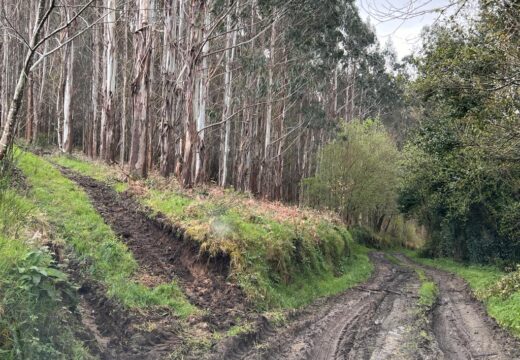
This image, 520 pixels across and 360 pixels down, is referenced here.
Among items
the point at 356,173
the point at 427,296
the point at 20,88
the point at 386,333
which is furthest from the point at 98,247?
the point at 356,173

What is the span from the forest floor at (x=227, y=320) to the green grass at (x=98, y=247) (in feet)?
0.60

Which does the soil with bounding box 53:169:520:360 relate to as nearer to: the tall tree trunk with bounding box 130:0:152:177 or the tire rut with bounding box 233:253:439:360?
the tire rut with bounding box 233:253:439:360

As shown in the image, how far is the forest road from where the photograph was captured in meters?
7.96

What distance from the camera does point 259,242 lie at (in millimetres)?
11211

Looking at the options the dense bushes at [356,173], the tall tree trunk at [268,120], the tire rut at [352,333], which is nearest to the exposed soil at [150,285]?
the tire rut at [352,333]

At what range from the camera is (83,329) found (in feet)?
18.9

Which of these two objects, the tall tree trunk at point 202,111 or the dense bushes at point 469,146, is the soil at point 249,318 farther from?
the tall tree trunk at point 202,111

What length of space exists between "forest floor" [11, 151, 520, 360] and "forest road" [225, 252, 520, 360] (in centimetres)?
2

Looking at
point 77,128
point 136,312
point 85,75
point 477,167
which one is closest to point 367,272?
point 477,167

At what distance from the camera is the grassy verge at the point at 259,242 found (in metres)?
10.3

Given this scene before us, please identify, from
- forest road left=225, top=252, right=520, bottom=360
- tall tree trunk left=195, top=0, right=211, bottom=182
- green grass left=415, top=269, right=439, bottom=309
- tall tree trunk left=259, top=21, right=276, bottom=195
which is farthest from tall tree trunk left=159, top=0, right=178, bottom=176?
green grass left=415, top=269, right=439, bottom=309

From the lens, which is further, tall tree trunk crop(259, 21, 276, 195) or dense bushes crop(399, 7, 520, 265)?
tall tree trunk crop(259, 21, 276, 195)

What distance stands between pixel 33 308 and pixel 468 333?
9093 mm

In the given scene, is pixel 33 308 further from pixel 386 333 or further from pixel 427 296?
pixel 427 296
